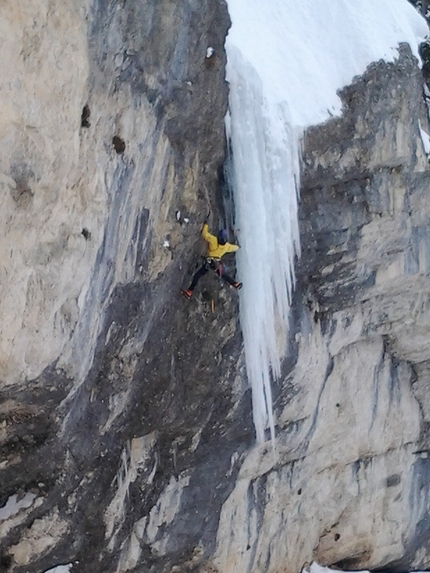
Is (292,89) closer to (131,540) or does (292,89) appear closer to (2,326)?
(2,326)

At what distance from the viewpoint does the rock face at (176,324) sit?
6.17m

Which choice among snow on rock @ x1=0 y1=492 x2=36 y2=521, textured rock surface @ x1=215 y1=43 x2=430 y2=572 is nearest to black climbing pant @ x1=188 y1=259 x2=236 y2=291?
textured rock surface @ x1=215 y1=43 x2=430 y2=572

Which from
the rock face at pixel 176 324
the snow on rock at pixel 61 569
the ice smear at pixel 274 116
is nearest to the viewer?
the rock face at pixel 176 324

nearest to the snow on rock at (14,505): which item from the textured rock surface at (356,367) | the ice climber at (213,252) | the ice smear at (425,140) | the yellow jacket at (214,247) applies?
the ice climber at (213,252)

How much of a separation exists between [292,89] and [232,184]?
1.68 m

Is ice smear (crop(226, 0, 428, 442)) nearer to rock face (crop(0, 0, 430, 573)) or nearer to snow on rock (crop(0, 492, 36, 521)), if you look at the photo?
rock face (crop(0, 0, 430, 573))

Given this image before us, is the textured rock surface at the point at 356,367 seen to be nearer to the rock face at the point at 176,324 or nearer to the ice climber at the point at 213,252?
the rock face at the point at 176,324

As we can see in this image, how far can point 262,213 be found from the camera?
8523mm

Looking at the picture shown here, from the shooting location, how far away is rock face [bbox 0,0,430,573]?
617 cm

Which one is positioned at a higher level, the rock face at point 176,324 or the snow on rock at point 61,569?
the rock face at point 176,324

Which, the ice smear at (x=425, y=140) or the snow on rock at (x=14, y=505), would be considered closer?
the snow on rock at (x=14, y=505)

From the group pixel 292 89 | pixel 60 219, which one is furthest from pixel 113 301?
pixel 292 89

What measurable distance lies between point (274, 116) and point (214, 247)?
1846 mm

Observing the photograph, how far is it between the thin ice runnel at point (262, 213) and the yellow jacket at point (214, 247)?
0.46m
